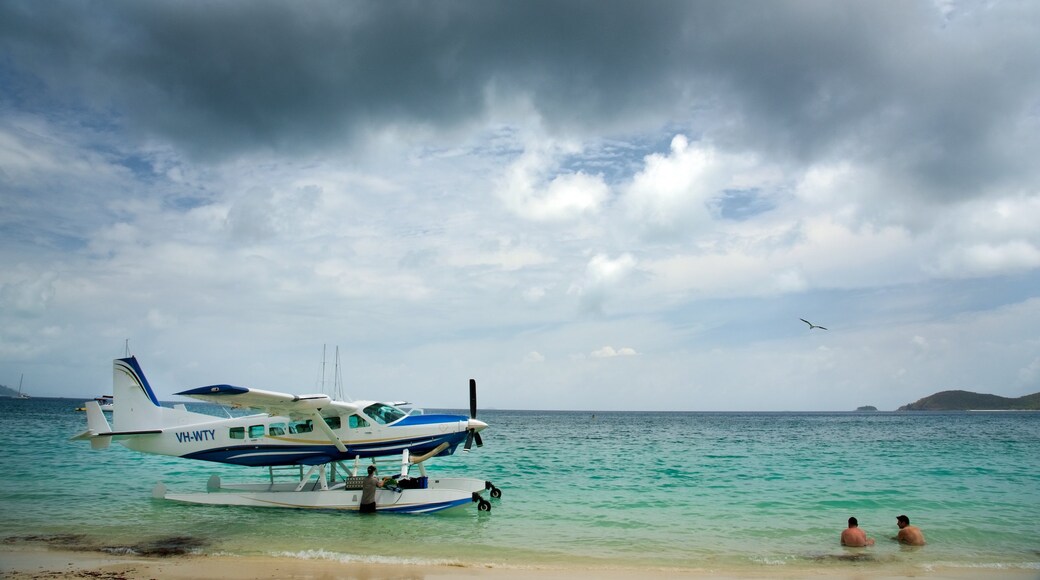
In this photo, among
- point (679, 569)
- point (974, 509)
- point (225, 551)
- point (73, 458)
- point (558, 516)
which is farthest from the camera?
point (73, 458)

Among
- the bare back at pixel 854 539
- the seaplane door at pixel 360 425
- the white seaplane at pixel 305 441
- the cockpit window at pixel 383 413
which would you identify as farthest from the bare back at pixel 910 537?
the seaplane door at pixel 360 425

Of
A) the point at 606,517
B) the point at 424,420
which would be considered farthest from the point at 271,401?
the point at 606,517

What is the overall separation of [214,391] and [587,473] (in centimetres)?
1443

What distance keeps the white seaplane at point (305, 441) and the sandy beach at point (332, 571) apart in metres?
4.92

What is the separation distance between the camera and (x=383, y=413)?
16.2 meters

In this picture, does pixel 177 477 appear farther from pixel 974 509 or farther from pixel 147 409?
pixel 974 509

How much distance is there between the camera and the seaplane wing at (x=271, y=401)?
12.4 m

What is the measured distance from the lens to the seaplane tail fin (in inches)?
669

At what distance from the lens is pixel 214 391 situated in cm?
1242

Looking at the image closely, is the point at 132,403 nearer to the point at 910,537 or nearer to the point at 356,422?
the point at 356,422

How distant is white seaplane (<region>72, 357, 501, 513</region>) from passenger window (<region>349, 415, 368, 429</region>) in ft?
0.08

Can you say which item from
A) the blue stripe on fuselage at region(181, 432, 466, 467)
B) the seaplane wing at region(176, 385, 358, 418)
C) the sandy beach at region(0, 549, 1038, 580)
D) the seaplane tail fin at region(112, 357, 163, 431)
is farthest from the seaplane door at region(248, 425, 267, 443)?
the sandy beach at region(0, 549, 1038, 580)

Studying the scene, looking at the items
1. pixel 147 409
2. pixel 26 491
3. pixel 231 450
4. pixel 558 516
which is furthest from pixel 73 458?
pixel 558 516

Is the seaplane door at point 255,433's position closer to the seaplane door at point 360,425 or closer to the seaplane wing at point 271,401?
the seaplane wing at point 271,401
